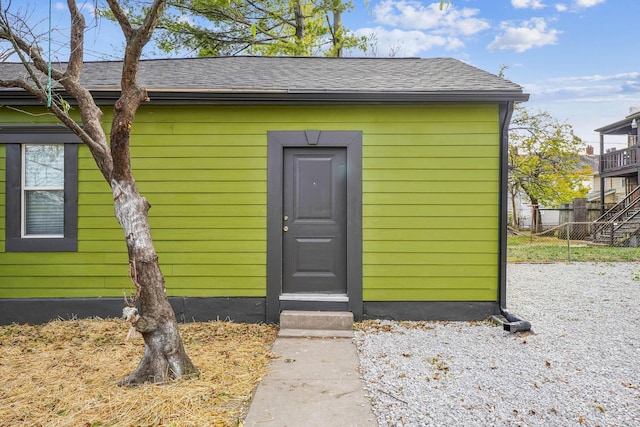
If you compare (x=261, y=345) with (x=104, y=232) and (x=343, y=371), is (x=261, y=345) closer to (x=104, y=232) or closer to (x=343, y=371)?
(x=343, y=371)

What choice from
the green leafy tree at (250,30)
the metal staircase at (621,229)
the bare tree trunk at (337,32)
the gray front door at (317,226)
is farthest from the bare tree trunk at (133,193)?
the metal staircase at (621,229)

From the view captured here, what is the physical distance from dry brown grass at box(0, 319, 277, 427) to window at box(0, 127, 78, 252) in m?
0.99

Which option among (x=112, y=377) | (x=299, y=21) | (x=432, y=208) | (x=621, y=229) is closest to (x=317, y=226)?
(x=432, y=208)

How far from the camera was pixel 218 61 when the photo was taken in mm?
6727

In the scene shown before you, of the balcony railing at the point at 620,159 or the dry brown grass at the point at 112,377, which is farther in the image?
the balcony railing at the point at 620,159

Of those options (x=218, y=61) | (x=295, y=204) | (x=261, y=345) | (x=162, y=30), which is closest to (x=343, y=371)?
(x=261, y=345)

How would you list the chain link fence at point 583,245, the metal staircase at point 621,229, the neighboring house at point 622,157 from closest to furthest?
1. the chain link fence at point 583,245
2. the metal staircase at point 621,229
3. the neighboring house at point 622,157

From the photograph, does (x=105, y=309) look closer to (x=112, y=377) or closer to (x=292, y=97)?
(x=112, y=377)

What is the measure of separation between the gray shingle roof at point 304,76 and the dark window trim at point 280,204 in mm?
519

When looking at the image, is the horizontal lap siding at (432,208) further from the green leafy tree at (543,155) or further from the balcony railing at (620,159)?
the balcony railing at (620,159)

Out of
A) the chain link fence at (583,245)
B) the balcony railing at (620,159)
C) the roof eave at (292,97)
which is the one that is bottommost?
the chain link fence at (583,245)

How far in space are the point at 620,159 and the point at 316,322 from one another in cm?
2035

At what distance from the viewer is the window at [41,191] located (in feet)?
15.6

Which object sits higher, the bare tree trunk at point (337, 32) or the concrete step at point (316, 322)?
the bare tree trunk at point (337, 32)
